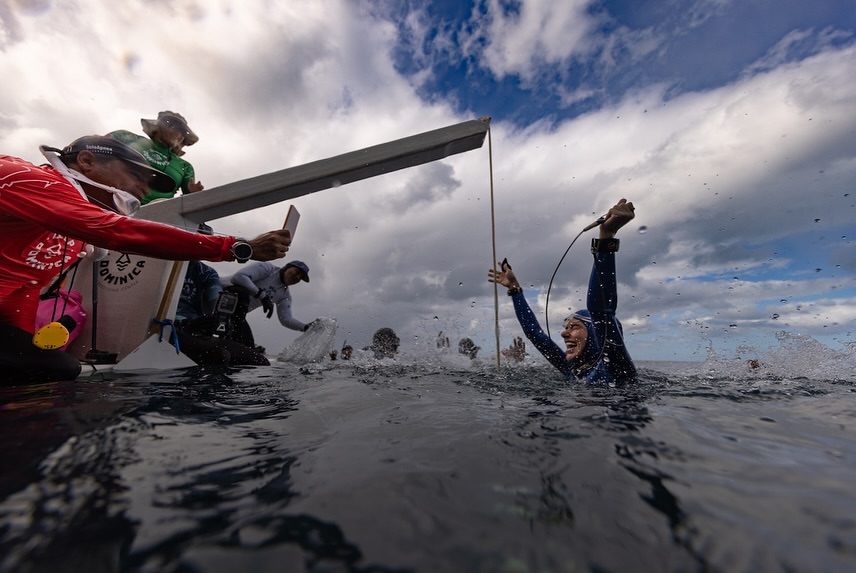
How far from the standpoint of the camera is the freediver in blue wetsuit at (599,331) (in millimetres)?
4043

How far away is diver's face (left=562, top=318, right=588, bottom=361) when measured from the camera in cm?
508

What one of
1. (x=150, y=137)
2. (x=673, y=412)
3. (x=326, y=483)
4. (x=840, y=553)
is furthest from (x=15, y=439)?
(x=150, y=137)

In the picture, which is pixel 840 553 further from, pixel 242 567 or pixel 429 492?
pixel 242 567

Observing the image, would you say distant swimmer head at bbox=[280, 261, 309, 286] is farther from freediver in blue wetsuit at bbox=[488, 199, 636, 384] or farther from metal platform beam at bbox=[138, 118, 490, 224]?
freediver in blue wetsuit at bbox=[488, 199, 636, 384]

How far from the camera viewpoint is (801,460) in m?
1.75

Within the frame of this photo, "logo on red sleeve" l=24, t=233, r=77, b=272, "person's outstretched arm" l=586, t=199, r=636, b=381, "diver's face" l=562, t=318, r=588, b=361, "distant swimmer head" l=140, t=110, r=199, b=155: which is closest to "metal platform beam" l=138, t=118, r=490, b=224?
"logo on red sleeve" l=24, t=233, r=77, b=272

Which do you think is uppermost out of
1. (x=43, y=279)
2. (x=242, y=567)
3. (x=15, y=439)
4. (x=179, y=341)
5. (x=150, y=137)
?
(x=150, y=137)

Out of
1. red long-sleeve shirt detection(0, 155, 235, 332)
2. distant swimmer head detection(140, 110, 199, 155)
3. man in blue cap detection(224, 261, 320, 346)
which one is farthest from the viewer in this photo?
man in blue cap detection(224, 261, 320, 346)

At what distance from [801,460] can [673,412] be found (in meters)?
0.98

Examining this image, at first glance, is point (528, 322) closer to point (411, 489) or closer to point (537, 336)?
point (537, 336)

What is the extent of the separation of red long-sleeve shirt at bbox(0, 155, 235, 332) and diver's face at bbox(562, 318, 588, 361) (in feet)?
14.0

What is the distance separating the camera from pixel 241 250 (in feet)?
9.04

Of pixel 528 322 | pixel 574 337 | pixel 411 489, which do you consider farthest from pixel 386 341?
pixel 411 489

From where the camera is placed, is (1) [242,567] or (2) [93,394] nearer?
(1) [242,567]
